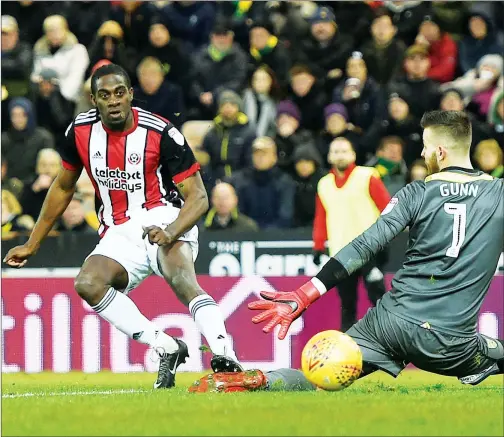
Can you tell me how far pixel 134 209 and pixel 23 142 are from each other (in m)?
6.48

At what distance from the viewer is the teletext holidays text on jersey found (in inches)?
337

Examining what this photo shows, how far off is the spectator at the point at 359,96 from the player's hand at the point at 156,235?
7.20m

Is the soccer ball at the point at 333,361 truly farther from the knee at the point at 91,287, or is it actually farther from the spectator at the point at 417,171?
the spectator at the point at 417,171

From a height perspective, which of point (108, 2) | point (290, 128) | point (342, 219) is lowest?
point (342, 219)

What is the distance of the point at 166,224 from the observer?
8539 millimetres

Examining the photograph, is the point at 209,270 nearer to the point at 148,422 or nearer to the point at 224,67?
the point at 224,67

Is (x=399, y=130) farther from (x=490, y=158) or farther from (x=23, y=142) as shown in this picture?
(x=23, y=142)

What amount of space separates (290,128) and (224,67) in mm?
1417

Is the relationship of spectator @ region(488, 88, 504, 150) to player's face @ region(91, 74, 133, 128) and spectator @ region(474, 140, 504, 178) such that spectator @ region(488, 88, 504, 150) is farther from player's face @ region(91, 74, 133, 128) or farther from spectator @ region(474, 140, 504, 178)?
player's face @ region(91, 74, 133, 128)

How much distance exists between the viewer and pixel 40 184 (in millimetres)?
13906

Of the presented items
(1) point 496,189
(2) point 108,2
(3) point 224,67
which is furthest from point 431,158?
(2) point 108,2

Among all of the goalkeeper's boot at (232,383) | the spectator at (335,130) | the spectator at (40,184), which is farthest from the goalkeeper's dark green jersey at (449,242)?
the spectator at (40,184)

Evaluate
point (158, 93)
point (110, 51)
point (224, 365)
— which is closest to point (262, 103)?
point (158, 93)

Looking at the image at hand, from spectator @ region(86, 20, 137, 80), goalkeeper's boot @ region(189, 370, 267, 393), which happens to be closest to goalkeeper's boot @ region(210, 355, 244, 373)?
goalkeeper's boot @ region(189, 370, 267, 393)
